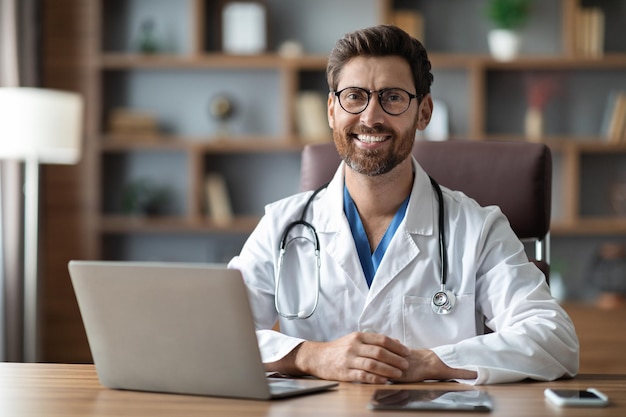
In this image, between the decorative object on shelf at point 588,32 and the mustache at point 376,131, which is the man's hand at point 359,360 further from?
the decorative object on shelf at point 588,32

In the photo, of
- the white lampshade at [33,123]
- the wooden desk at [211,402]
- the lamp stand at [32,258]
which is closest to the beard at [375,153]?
the wooden desk at [211,402]

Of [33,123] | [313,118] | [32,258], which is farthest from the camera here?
[313,118]

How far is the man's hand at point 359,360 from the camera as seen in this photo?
1660mm

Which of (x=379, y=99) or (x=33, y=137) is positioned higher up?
(x=379, y=99)

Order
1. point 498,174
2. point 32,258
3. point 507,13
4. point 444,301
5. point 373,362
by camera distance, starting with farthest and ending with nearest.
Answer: point 507,13
point 32,258
point 498,174
point 444,301
point 373,362

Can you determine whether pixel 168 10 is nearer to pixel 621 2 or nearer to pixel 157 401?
pixel 621 2

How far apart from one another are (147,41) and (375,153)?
294cm

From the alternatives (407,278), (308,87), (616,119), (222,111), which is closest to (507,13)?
(616,119)

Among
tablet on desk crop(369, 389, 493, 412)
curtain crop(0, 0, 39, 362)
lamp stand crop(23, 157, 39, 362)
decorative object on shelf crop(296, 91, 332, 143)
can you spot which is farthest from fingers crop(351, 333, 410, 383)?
decorative object on shelf crop(296, 91, 332, 143)

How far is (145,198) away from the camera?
15.7 feet

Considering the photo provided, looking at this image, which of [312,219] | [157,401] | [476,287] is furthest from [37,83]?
[157,401]

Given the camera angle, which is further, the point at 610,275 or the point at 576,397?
the point at 610,275

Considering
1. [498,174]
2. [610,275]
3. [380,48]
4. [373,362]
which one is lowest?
[610,275]

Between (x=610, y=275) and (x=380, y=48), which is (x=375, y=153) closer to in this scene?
(x=380, y=48)
